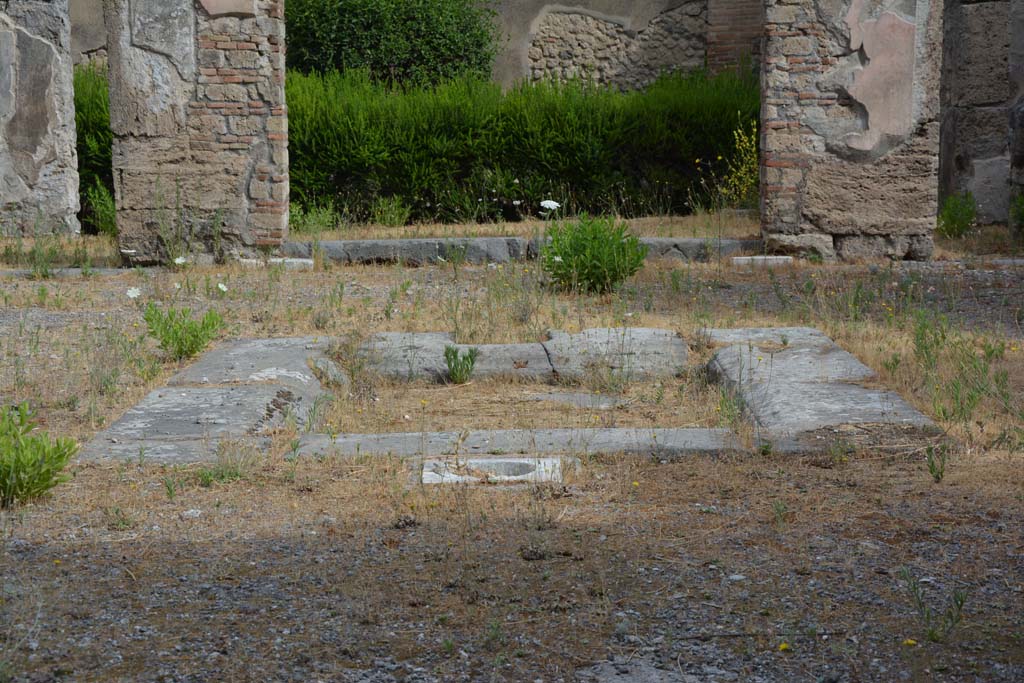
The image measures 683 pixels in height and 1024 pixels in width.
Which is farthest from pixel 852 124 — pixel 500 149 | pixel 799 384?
pixel 799 384

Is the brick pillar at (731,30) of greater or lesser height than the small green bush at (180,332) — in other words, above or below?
above

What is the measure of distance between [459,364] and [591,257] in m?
1.99

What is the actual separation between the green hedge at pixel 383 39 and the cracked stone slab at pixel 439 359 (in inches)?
292

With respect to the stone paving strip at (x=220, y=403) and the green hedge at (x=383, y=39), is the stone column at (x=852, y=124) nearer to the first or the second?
the stone paving strip at (x=220, y=403)

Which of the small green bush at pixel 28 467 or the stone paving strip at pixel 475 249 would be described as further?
the stone paving strip at pixel 475 249

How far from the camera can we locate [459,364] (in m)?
5.34

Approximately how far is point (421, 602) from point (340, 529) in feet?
1.87

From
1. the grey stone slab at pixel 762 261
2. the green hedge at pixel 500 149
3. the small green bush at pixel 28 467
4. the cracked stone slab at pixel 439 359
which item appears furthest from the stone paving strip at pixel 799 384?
the green hedge at pixel 500 149

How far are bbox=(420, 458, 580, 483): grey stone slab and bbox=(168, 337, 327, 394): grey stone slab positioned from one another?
1.24 m

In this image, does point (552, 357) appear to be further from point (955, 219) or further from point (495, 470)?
point (955, 219)

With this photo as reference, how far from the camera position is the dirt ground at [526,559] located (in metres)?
2.53

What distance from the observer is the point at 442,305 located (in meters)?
6.80

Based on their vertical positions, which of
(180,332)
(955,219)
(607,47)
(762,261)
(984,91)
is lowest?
(180,332)

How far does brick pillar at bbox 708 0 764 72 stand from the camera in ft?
46.6
